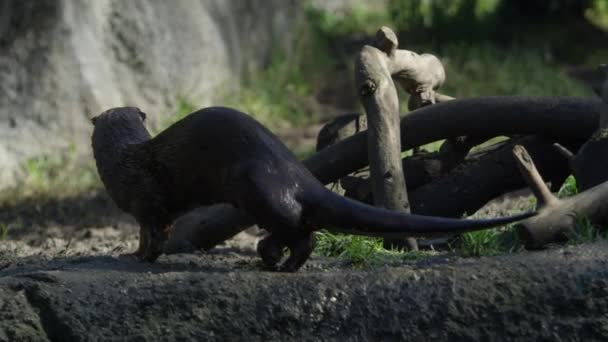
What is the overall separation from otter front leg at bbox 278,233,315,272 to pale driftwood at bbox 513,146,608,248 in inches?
26.1

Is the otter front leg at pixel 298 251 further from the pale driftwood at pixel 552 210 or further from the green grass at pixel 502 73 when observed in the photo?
the green grass at pixel 502 73

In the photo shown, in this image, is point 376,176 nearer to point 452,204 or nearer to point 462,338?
point 452,204

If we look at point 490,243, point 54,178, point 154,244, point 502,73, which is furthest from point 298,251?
point 502,73

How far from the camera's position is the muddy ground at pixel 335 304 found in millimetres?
2928

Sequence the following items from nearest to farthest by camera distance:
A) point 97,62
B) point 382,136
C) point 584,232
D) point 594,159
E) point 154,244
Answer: point 584,232
point 154,244
point 594,159
point 382,136
point 97,62

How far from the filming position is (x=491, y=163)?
4.16m

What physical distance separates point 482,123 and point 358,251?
2.68 feet

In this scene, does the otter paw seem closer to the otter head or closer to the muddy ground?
the muddy ground

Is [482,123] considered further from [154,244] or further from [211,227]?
[154,244]

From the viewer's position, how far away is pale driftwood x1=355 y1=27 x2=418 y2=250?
3.91 m

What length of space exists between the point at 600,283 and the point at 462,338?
0.40 meters

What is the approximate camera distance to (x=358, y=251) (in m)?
3.62

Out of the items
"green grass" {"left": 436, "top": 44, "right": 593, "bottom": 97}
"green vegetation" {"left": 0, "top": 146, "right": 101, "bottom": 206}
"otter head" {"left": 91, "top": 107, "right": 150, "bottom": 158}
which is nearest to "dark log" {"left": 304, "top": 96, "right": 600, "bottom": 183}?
"otter head" {"left": 91, "top": 107, "right": 150, "bottom": 158}

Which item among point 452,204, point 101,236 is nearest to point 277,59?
point 101,236
